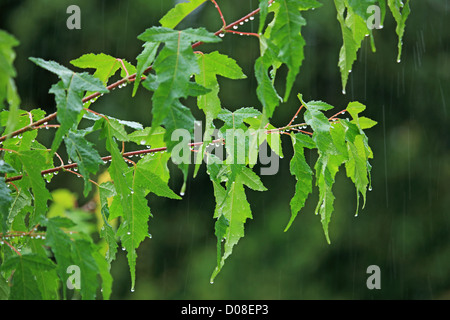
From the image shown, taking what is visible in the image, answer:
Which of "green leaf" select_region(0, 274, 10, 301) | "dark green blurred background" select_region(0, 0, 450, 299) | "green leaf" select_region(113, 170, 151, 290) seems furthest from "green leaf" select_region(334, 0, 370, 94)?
"dark green blurred background" select_region(0, 0, 450, 299)

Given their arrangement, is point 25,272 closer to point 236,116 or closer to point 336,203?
point 236,116

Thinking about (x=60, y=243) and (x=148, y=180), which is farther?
(x=148, y=180)

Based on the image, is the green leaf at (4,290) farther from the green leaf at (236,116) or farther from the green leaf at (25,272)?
the green leaf at (236,116)

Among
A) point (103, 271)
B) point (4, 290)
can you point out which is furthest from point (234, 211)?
point (4, 290)

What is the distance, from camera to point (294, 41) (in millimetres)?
666

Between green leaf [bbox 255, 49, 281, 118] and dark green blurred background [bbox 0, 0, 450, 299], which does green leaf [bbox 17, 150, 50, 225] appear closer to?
green leaf [bbox 255, 49, 281, 118]

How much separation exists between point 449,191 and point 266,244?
1.60 meters

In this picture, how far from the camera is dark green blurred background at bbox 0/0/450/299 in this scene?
425 cm

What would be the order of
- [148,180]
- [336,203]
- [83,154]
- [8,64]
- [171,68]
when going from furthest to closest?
[336,203]
[148,180]
[83,154]
[171,68]
[8,64]

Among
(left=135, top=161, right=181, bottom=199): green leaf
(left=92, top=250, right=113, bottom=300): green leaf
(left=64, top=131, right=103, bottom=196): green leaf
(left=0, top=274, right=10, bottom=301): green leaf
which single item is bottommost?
(left=0, top=274, right=10, bottom=301): green leaf

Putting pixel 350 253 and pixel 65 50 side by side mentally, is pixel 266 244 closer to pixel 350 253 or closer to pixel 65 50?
pixel 350 253

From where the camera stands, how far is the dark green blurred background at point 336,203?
425cm

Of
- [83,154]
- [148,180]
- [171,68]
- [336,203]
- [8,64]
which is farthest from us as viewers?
[336,203]

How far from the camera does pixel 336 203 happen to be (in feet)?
13.9
